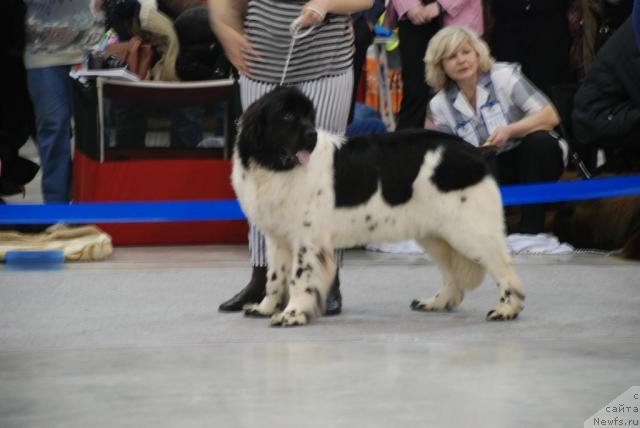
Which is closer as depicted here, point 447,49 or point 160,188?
point 447,49

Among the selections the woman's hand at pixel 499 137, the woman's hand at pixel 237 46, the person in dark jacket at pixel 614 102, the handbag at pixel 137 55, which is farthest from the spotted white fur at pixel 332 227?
the handbag at pixel 137 55

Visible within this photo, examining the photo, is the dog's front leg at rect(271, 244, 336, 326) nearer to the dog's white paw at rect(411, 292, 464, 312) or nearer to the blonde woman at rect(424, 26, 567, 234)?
the dog's white paw at rect(411, 292, 464, 312)

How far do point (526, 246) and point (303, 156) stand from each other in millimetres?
2720

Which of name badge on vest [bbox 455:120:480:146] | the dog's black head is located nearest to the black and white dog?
the dog's black head

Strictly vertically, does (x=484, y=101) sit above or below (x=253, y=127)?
below

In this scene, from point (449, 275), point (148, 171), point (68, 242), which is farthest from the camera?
point (148, 171)

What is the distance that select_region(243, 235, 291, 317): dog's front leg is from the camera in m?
5.32

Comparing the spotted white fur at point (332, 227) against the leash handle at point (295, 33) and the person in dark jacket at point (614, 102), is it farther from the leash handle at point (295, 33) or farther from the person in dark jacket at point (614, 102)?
the person in dark jacket at point (614, 102)

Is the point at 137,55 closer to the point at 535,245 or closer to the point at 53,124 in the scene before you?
the point at 53,124

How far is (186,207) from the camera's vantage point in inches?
279

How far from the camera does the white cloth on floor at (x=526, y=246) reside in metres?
7.43

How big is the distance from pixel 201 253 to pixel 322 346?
9.21ft

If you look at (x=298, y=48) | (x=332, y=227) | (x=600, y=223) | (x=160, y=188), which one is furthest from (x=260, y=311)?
(x=600, y=223)

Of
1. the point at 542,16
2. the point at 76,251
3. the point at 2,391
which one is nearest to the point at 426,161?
the point at 2,391
